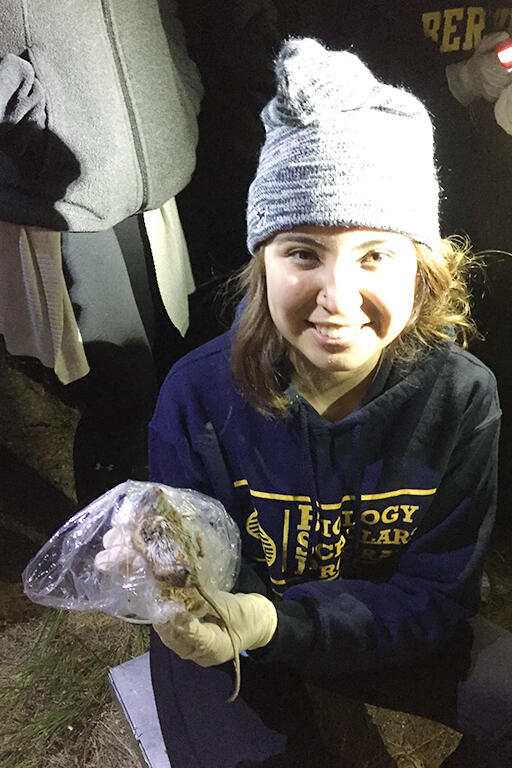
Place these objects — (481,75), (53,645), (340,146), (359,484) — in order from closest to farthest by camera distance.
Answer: (340,146) → (359,484) → (481,75) → (53,645)

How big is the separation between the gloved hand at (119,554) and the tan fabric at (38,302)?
645 millimetres

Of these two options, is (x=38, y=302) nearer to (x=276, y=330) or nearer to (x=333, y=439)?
(x=276, y=330)

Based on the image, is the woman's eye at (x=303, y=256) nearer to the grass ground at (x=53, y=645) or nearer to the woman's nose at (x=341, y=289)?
the woman's nose at (x=341, y=289)

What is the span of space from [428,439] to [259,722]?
0.68 m

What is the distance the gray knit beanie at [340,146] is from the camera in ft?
2.85

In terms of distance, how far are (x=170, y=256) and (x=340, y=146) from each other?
790 mm

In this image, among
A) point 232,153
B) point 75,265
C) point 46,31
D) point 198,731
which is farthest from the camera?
point 232,153

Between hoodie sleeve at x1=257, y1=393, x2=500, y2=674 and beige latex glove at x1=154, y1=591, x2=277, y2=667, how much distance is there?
4.1 inches

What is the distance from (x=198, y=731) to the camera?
1.32 meters

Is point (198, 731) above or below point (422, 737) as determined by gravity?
above

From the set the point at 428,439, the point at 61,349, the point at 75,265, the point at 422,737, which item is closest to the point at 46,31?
the point at 75,265

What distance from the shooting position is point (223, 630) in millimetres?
990

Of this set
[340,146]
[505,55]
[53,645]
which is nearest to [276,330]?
[340,146]

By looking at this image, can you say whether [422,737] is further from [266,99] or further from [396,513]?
[266,99]
